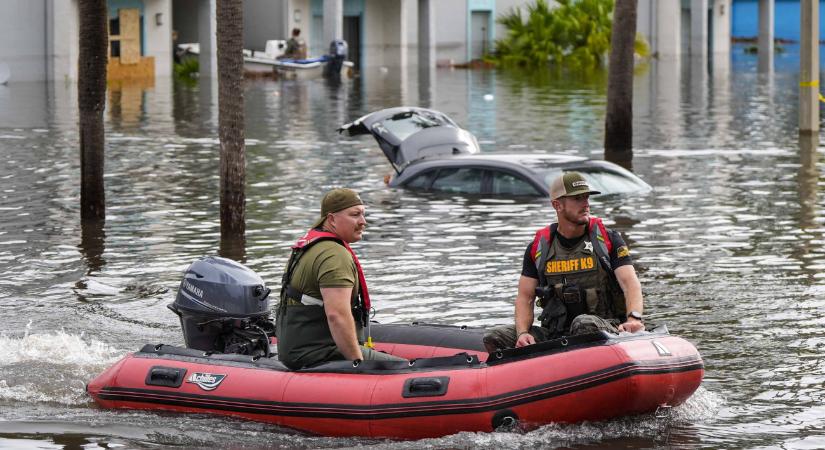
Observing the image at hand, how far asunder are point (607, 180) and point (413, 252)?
4.63m

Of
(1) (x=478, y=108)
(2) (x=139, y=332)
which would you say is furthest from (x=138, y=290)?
(1) (x=478, y=108)

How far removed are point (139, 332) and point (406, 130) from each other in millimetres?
9354

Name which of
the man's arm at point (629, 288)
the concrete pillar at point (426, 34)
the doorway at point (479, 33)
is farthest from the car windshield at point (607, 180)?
the doorway at point (479, 33)

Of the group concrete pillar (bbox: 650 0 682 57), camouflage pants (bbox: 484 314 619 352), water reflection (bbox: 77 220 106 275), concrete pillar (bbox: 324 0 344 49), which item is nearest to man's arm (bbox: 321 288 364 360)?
camouflage pants (bbox: 484 314 619 352)

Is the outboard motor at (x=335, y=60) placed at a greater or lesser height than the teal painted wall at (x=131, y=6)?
lesser

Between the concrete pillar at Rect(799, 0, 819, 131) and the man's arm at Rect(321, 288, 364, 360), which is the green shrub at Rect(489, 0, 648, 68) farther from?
the man's arm at Rect(321, 288, 364, 360)

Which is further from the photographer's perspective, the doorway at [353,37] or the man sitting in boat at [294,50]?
the doorway at [353,37]

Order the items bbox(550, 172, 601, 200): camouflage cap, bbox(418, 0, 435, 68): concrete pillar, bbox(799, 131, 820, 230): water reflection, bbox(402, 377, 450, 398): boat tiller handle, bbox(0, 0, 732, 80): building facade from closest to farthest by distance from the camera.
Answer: bbox(402, 377, 450, 398): boat tiller handle < bbox(550, 172, 601, 200): camouflage cap < bbox(799, 131, 820, 230): water reflection < bbox(0, 0, 732, 80): building facade < bbox(418, 0, 435, 68): concrete pillar

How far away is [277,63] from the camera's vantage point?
173ft

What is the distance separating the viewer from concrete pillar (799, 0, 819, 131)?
83.8 feet

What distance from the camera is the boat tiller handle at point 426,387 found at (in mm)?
8500

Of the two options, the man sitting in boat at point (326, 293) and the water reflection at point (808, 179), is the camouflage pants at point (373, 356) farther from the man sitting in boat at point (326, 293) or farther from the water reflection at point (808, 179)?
the water reflection at point (808, 179)

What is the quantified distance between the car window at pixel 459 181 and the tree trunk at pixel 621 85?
4.43 metres

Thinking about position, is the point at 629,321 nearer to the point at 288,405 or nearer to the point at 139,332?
the point at 288,405
